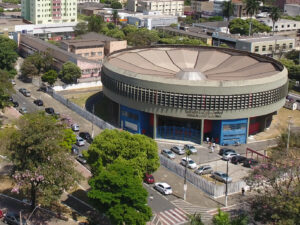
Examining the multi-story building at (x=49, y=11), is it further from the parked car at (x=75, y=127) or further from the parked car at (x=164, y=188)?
the parked car at (x=164, y=188)

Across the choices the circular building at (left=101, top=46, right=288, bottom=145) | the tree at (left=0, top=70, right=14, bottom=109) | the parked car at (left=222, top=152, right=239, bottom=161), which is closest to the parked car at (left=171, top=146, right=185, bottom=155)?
the circular building at (left=101, top=46, right=288, bottom=145)

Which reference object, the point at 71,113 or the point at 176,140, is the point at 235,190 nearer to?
the point at 176,140

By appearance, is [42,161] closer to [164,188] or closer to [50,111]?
[164,188]

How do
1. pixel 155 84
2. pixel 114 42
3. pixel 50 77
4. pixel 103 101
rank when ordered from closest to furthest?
1. pixel 155 84
2. pixel 103 101
3. pixel 50 77
4. pixel 114 42

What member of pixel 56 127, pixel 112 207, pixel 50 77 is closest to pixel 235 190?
pixel 112 207

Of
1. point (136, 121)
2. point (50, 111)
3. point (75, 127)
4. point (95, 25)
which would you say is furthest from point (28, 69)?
point (95, 25)

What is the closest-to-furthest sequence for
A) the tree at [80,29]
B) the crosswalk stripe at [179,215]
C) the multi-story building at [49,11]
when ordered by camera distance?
1. the crosswalk stripe at [179,215]
2. the tree at [80,29]
3. the multi-story building at [49,11]

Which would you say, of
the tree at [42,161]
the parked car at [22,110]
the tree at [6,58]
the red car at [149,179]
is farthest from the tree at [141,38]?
the tree at [42,161]
